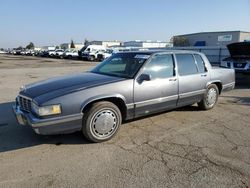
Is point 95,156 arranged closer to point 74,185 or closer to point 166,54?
point 74,185

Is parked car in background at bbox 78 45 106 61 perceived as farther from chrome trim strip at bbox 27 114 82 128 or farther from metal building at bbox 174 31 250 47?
chrome trim strip at bbox 27 114 82 128

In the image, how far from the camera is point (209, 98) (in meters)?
6.26

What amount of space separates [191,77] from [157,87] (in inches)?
46.3

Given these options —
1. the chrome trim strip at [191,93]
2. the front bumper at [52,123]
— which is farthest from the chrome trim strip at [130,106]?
the chrome trim strip at [191,93]

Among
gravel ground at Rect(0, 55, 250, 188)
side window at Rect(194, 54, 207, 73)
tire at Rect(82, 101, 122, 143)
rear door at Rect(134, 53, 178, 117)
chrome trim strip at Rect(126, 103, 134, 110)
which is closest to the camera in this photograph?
gravel ground at Rect(0, 55, 250, 188)

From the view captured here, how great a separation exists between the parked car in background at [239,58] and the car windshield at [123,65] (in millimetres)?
6801

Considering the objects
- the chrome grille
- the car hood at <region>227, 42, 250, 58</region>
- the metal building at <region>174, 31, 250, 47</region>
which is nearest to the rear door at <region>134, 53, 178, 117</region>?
the chrome grille

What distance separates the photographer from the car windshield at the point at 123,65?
4.82 m

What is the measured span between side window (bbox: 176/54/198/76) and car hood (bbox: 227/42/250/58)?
584 centimetres

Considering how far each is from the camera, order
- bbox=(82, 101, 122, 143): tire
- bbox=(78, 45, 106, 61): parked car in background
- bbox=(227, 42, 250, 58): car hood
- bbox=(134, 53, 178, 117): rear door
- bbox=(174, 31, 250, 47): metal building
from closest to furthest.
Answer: bbox=(82, 101, 122, 143): tire, bbox=(134, 53, 178, 117): rear door, bbox=(227, 42, 250, 58): car hood, bbox=(78, 45, 106, 61): parked car in background, bbox=(174, 31, 250, 47): metal building

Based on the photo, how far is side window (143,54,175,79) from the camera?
487cm

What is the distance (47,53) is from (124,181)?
167ft

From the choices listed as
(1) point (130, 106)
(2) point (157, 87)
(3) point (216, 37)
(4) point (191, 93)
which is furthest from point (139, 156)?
(3) point (216, 37)

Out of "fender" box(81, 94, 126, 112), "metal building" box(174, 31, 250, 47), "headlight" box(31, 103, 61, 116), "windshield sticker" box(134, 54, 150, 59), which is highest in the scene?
"metal building" box(174, 31, 250, 47)
